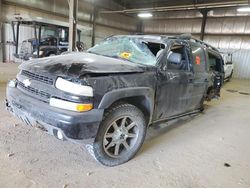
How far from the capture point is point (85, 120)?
82.3 inches

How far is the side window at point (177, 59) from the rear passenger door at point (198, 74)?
0.18m

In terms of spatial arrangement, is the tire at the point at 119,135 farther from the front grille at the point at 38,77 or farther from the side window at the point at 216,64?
the side window at the point at 216,64

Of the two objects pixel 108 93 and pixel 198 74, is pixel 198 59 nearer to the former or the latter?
pixel 198 74

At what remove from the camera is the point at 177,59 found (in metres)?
3.20

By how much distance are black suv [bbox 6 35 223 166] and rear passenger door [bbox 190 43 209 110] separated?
0.84 feet

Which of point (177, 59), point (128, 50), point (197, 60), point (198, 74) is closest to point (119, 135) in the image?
point (128, 50)

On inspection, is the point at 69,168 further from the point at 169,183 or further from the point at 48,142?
the point at 169,183

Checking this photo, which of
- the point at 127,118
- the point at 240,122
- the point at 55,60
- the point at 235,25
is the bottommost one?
the point at 240,122

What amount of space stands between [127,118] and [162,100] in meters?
0.69

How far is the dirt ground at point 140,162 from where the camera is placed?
2246 mm

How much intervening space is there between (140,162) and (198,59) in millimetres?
2231

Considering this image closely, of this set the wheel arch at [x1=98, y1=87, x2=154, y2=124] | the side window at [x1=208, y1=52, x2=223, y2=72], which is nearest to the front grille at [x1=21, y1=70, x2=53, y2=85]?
the wheel arch at [x1=98, y1=87, x2=154, y2=124]

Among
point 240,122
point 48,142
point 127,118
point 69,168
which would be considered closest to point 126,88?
point 127,118

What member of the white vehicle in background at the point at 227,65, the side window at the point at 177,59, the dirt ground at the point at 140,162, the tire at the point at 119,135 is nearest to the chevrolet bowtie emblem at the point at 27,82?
the dirt ground at the point at 140,162
